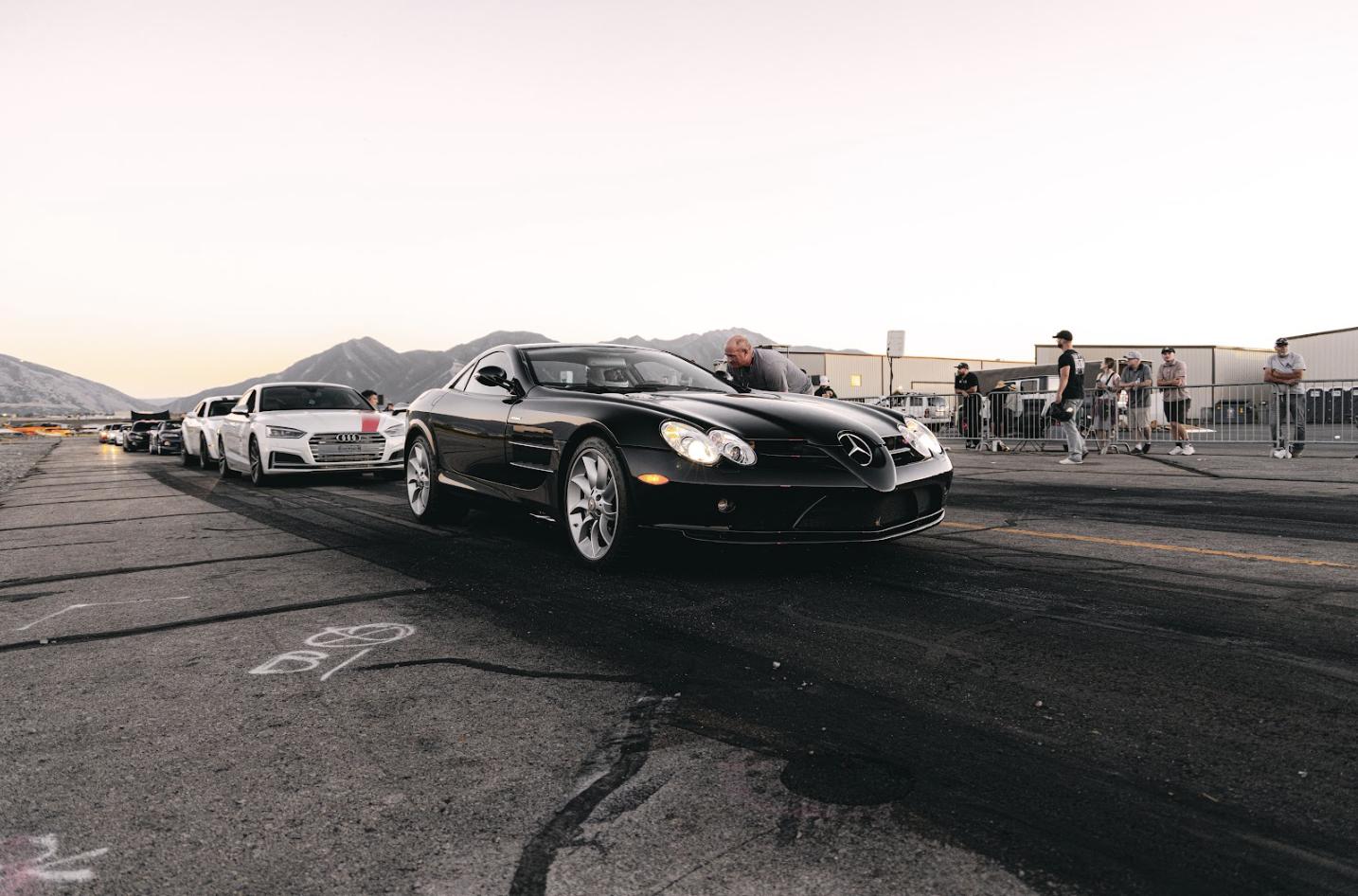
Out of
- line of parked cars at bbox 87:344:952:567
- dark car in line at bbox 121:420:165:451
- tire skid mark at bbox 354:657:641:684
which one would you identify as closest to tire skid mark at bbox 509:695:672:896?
tire skid mark at bbox 354:657:641:684

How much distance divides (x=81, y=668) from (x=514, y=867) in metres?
2.68

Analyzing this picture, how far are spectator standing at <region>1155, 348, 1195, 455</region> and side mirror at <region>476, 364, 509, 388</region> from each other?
1311 cm

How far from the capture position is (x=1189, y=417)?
15.8 meters

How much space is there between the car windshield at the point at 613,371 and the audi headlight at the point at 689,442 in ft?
3.43

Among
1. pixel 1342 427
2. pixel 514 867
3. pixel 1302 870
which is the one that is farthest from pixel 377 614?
pixel 1342 427

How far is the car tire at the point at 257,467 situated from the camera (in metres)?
12.6

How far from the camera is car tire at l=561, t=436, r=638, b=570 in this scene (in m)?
5.11

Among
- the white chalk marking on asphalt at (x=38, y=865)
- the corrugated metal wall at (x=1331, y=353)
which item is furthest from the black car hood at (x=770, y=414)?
the corrugated metal wall at (x=1331, y=353)

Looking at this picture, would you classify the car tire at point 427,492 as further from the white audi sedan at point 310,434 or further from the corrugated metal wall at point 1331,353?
the corrugated metal wall at point 1331,353

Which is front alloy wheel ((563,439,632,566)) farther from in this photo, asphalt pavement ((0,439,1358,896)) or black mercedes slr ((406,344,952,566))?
asphalt pavement ((0,439,1358,896))

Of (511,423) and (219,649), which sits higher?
(511,423)

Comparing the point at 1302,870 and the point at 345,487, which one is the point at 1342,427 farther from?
the point at 1302,870

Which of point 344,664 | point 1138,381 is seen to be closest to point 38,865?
point 344,664

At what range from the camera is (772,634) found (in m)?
3.89
